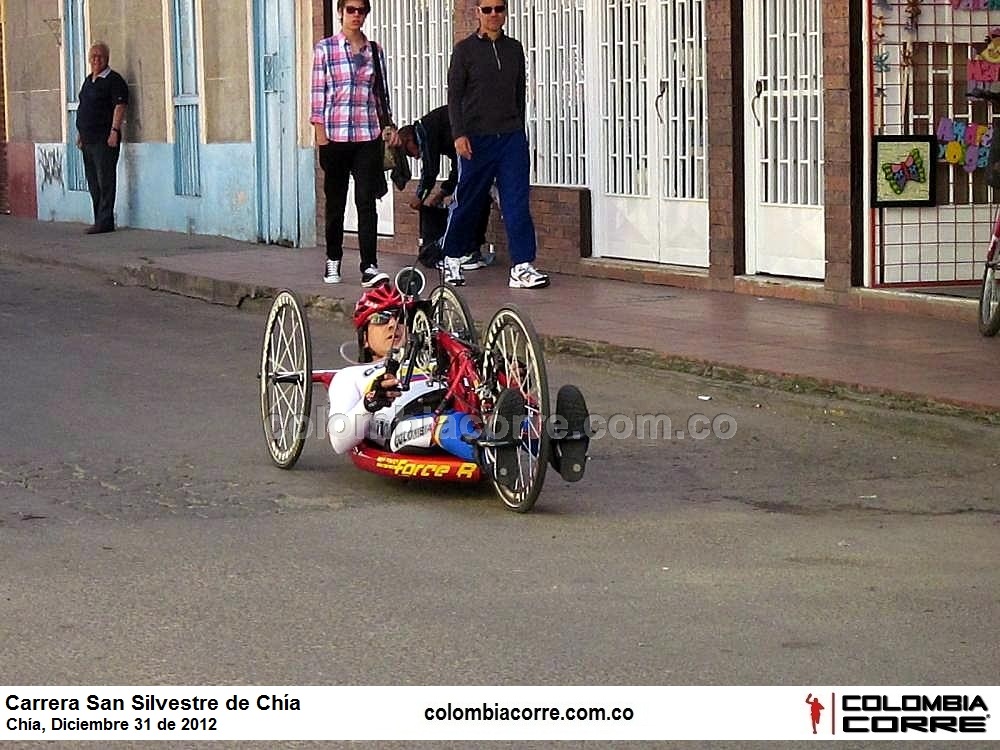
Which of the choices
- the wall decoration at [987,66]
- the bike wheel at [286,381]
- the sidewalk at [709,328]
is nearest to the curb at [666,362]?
the sidewalk at [709,328]

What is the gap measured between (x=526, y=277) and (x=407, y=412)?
22.1ft

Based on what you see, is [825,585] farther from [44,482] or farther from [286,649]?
[44,482]

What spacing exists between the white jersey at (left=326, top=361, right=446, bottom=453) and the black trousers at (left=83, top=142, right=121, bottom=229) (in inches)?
572

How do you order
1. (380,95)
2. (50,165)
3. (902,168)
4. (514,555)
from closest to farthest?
(514,555)
(902,168)
(380,95)
(50,165)

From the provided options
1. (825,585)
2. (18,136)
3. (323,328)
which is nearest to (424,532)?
(825,585)

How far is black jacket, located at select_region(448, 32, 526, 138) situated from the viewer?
1423cm

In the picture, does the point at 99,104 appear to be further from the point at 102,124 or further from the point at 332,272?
the point at 332,272

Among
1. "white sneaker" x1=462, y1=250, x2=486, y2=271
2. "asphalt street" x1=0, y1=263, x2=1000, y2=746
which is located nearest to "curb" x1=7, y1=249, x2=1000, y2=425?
"asphalt street" x1=0, y1=263, x2=1000, y2=746

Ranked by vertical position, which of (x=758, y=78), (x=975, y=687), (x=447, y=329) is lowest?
(x=975, y=687)

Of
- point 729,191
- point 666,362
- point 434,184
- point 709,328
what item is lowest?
point 666,362

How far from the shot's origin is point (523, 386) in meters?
7.64

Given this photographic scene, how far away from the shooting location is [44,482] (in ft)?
27.3

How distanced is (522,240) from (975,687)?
30.7 ft

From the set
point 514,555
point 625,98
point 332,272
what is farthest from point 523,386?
point 625,98
